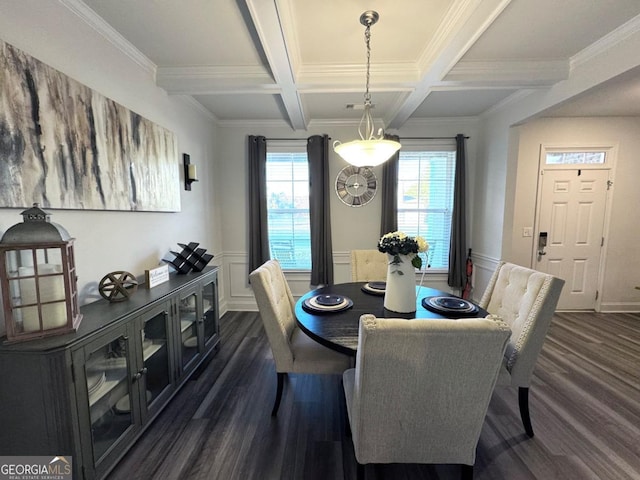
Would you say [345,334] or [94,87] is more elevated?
[94,87]

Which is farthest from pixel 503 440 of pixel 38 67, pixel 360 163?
pixel 38 67

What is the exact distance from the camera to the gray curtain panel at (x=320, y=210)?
3.65 metres

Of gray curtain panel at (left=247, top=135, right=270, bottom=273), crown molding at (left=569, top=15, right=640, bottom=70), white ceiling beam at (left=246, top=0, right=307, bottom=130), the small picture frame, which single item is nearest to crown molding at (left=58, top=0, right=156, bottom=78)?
white ceiling beam at (left=246, top=0, right=307, bottom=130)

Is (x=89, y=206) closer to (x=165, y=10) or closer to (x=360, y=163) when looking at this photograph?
(x=165, y=10)

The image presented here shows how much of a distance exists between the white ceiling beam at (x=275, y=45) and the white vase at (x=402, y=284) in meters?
1.65

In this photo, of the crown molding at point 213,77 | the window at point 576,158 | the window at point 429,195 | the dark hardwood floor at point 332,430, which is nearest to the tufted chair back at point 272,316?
the dark hardwood floor at point 332,430

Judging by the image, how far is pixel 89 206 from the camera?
1701 mm

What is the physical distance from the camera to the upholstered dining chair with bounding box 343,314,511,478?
0.97 m

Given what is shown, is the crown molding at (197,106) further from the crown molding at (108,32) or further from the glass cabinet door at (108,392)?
the glass cabinet door at (108,392)

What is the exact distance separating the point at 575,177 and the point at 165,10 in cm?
483

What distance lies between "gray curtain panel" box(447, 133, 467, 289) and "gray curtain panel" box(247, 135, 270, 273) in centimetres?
260

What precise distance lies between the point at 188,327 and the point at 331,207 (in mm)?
2331

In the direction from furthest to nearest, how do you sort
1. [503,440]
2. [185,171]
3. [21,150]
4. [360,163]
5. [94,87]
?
[185,171] → [360,163] → [94,87] → [503,440] → [21,150]

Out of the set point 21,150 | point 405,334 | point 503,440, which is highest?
point 21,150
